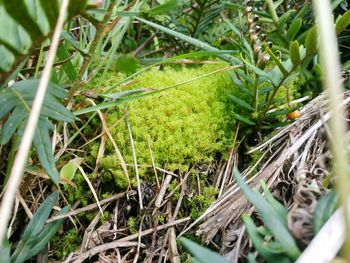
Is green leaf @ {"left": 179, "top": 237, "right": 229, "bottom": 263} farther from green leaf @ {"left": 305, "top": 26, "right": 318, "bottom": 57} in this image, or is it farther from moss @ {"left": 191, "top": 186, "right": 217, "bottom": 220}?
green leaf @ {"left": 305, "top": 26, "right": 318, "bottom": 57}

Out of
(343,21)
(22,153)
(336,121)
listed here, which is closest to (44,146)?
(22,153)

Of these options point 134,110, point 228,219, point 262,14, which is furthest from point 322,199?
point 262,14

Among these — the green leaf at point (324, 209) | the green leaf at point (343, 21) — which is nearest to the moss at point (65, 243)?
the green leaf at point (324, 209)

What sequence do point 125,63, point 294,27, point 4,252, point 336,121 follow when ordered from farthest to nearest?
point 294,27 < point 4,252 < point 125,63 < point 336,121

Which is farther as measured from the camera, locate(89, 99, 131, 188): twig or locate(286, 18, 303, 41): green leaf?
locate(286, 18, 303, 41): green leaf

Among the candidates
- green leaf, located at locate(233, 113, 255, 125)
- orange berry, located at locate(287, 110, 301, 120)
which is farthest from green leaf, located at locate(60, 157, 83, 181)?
orange berry, located at locate(287, 110, 301, 120)

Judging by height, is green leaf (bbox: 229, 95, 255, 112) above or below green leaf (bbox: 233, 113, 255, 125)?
above

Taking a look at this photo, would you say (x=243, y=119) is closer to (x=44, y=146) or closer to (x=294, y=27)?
(x=294, y=27)
